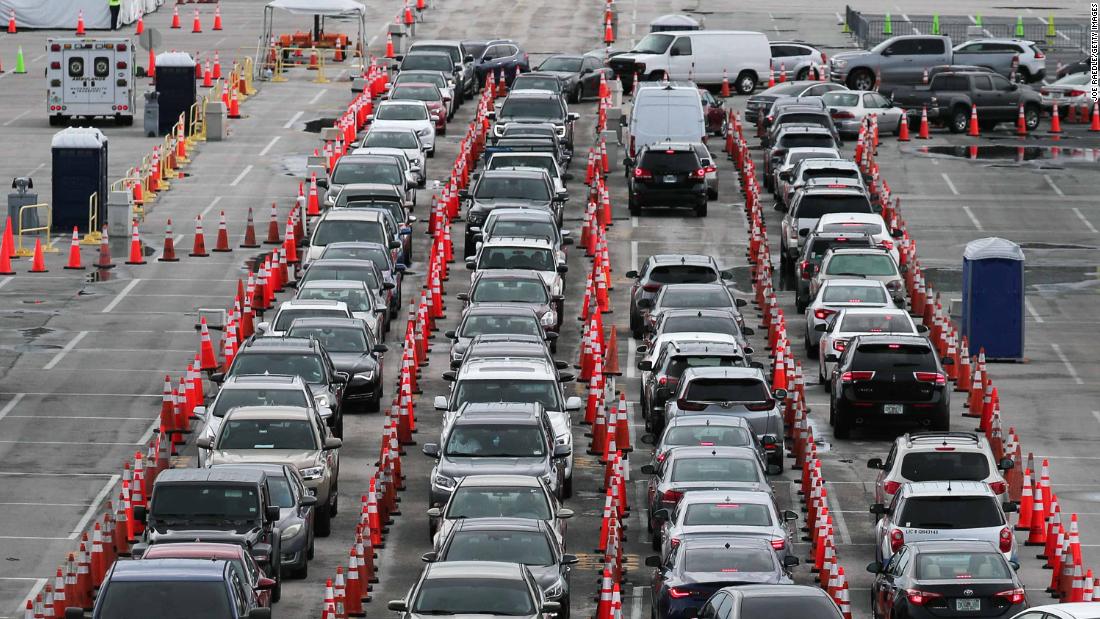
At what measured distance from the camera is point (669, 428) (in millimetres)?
29000

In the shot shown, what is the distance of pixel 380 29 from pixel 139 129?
17.7 m

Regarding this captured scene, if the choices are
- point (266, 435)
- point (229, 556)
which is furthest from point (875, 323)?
point (229, 556)

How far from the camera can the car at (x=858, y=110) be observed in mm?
57906

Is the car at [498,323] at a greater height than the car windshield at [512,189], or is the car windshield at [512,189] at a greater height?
the car windshield at [512,189]

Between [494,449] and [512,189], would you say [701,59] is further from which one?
[494,449]

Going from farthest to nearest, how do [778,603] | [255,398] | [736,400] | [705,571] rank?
[736,400] < [255,398] < [705,571] < [778,603]

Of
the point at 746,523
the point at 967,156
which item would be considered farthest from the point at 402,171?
the point at 746,523

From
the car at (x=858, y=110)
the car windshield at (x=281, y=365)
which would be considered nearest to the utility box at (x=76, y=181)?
the car windshield at (x=281, y=365)

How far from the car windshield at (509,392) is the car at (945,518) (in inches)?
250

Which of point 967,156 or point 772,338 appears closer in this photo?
point 772,338

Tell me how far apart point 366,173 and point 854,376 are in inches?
650

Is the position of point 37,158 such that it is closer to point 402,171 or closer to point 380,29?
point 402,171

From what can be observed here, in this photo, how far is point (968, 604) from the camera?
2230 cm

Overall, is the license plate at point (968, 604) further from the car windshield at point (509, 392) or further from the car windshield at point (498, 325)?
the car windshield at point (498, 325)
